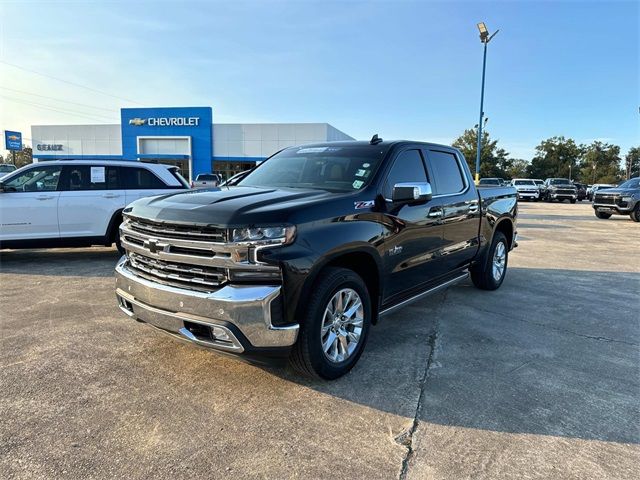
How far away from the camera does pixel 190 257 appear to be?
3.08m

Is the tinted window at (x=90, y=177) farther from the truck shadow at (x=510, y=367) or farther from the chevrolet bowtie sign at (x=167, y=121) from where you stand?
the chevrolet bowtie sign at (x=167, y=121)

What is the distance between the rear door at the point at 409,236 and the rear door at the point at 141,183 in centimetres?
531

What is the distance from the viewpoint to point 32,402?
3.08 meters

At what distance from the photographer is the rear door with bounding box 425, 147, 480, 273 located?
4844 millimetres

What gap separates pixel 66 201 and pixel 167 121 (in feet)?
120

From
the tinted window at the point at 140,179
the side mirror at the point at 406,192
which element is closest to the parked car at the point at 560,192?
the tinted window at the point at 140,179

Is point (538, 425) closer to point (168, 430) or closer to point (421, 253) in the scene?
point (421, 253)

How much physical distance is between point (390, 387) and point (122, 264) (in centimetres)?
239

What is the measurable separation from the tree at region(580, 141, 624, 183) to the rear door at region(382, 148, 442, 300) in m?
93.2

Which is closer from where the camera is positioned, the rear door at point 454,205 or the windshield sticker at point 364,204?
the windshield sticker at point 364,204

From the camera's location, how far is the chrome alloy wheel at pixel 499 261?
252 inches

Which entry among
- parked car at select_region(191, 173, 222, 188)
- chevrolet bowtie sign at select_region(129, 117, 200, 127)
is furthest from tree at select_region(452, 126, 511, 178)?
parked car at select_region(191, 173, 222, 188)

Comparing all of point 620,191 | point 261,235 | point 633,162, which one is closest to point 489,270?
point 261,235

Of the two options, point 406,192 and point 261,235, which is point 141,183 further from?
point 261,235
